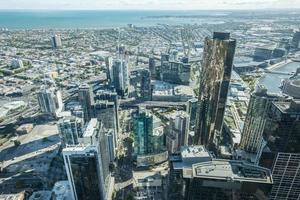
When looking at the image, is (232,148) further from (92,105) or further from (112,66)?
(112,66)

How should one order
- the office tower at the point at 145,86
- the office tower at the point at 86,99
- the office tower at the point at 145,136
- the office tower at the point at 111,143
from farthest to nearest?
the office tower at the point at 145,86 < the office tower at the point at 86,99 < the office tower at the point at 111,143 < the office tower at the point at 145,136

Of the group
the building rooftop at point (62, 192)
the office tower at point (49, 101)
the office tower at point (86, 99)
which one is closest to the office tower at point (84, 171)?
the building rooftop at point (62, 192)

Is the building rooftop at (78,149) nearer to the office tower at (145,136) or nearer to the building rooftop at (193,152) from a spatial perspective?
the building rooftop at (193,152)

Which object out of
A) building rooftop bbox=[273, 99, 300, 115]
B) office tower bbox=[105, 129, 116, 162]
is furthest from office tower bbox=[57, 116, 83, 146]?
building rooftop bbox=[273, 99, 300, 115]

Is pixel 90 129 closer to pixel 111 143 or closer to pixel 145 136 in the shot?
pixel 111 143

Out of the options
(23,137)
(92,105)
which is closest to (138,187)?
(92,105)
